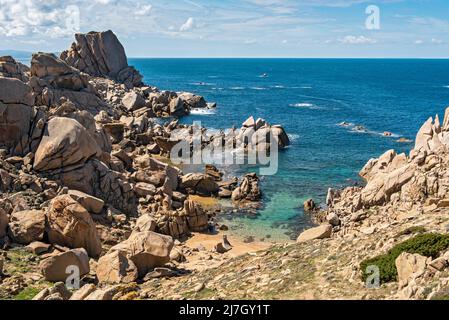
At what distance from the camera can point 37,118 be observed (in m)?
39.9

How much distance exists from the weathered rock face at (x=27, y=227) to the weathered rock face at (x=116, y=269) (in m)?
5.69

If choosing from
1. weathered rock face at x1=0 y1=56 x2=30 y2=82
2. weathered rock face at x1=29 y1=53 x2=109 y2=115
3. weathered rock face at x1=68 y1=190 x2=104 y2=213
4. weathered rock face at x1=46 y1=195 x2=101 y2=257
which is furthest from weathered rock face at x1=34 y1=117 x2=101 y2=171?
weathered rock face at x1=29 y1=53 x2=109 y2=115

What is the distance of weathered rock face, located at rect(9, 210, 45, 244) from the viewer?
29203 mm

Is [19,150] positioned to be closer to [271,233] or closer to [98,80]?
[271,233]

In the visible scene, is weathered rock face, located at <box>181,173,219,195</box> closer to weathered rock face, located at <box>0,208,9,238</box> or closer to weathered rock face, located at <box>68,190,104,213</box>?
weathered rock face, located at <box>68,190,104,213</box>

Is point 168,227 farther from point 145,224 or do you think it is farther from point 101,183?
point 101,183

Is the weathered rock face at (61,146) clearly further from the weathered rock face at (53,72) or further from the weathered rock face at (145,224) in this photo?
the weathered rock face at (53,72)

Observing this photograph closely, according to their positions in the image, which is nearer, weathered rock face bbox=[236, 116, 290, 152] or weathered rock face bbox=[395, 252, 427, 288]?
weathered rock face bbox=[395, 252, 427, 288]

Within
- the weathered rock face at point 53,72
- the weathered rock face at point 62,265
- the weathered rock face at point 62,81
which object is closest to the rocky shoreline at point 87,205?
the weathered rock face at point 62,265

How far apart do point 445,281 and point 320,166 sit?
165 feet

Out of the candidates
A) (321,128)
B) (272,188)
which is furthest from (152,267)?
(321,128)

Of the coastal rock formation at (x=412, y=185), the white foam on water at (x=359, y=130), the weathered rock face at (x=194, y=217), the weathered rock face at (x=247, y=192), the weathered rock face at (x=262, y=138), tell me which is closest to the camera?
the coastal rock formation at (x=412, y=185)

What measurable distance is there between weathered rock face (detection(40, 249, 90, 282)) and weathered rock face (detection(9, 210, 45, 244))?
4.23m

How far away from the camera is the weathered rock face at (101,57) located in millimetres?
120062
